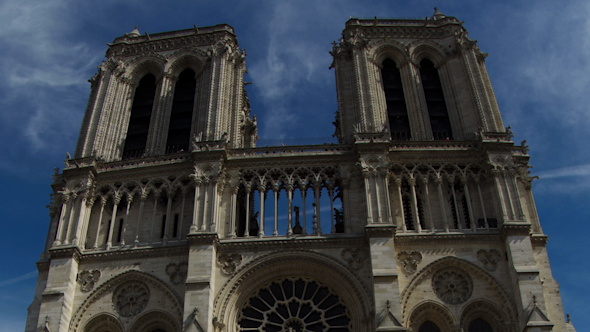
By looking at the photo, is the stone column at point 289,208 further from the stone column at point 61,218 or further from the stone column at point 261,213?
the stone column at point 61,218

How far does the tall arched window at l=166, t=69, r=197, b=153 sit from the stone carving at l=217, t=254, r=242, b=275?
26.7 ft

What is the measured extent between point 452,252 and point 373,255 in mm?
3672

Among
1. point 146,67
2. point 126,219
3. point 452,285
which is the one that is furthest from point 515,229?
point 146,67

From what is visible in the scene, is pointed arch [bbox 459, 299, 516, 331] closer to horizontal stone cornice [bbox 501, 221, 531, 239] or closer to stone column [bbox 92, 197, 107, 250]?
horizontal stone cornice [bbox 501, 221, 531, 239]

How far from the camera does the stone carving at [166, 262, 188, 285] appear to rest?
93.5 feet

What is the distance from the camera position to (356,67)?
118ft

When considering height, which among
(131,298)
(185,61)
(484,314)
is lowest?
(484,314)

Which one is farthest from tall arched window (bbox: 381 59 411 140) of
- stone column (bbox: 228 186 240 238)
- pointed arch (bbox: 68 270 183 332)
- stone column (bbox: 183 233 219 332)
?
pointed arch (bbox: 68 270 183 332)

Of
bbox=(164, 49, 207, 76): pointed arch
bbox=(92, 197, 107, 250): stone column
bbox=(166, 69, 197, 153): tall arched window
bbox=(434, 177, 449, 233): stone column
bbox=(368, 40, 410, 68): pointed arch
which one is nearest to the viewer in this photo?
bbox=(434, 177, 449, 233): stone column

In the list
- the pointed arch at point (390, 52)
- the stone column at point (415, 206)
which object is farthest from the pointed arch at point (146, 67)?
the stone column at point (415, 206)

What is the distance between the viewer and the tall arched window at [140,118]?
35344 mm

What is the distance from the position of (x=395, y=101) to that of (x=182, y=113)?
38.8 feet

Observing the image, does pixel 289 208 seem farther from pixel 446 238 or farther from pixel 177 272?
pixel 446 238

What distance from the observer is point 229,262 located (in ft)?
94.6
